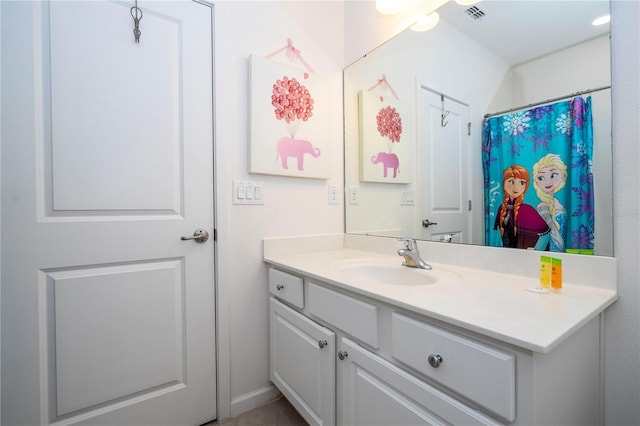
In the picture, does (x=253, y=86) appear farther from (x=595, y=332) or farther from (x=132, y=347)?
(x=595, y=332)

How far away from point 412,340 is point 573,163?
78 centimetres

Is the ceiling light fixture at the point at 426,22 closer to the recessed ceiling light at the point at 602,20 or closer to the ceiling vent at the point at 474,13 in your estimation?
the ceiling vent at the point at 474,13

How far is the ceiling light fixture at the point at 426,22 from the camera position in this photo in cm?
131

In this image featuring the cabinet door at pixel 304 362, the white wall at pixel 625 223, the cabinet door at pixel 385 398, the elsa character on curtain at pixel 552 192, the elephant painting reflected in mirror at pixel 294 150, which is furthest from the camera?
the elephant painting reflected in mirror at pixel 294 150

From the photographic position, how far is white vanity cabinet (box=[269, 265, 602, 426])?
0.59 metres

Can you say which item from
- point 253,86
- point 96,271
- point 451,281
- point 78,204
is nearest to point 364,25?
point 253,86

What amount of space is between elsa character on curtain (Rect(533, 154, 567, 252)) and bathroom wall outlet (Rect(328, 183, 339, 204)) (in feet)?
3.35

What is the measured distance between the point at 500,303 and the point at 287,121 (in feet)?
4.19

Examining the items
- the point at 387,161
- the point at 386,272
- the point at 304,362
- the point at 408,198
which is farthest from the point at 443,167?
the point at 304,362

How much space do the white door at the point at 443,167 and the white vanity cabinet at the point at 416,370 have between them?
22.4 inches

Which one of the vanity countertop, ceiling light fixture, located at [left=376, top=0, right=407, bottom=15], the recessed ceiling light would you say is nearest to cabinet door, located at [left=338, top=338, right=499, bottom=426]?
the vanity countertop

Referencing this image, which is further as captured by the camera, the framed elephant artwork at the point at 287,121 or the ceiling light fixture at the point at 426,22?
the framed elephant artwork at the point at 287,121

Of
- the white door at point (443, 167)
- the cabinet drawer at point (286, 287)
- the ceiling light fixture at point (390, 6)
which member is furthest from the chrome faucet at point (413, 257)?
the ceiling light fixture at point (390, 6)

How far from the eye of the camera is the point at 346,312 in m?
0.98
